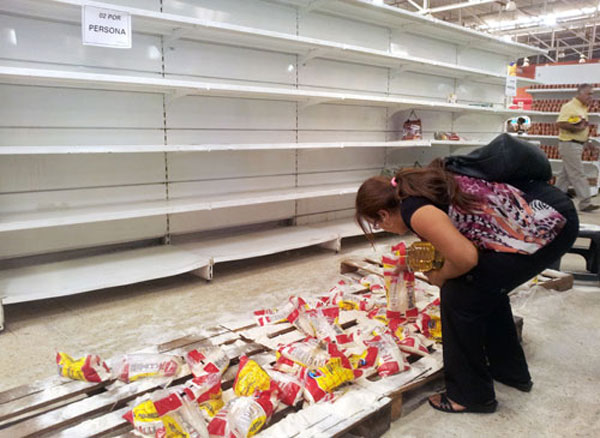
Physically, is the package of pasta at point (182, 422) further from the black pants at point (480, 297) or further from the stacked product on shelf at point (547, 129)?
the stacked product on shelf at point (547, 129)

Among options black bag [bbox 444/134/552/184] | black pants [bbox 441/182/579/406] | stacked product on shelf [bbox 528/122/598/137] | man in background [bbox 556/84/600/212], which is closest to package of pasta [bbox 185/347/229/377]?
black pants [bbox 441/182/579/406]

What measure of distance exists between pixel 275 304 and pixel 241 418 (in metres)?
1.54

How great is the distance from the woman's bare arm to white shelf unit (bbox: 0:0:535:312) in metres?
2.02

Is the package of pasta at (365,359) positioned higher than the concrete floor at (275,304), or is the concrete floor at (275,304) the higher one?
the package of pasta at (365,359)

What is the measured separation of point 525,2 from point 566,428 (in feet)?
39.9

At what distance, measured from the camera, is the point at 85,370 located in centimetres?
176

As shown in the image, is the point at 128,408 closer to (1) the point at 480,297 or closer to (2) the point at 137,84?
(1) the point at 480,297

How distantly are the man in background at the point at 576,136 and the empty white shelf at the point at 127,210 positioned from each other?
402 cm

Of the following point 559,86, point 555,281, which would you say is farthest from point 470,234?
point 559,86

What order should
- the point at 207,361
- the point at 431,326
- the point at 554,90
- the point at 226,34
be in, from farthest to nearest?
the point at 554,90 < the point at 226,34 < the point at 431,326 < the point at 207,361

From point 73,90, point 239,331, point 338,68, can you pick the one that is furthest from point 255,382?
point 338,68

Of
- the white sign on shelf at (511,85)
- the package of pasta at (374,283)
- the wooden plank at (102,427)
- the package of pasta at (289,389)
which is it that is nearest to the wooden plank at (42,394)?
the wooden plank at (102,427)

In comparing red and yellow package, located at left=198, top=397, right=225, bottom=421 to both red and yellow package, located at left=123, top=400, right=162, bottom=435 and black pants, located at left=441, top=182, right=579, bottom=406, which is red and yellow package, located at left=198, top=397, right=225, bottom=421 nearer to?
red and yellow package, located at left=123, top=400, right=162, bottom=435

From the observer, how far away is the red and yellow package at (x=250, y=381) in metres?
1.69
